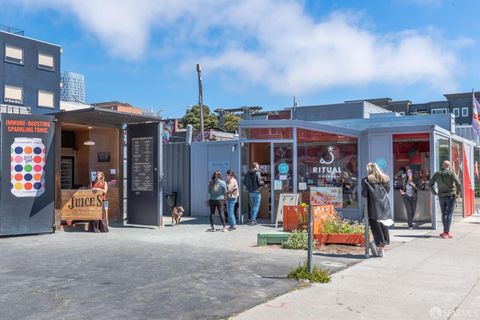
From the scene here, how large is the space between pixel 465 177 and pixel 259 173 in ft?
23.2

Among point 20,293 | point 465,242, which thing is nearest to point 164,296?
point 20,293

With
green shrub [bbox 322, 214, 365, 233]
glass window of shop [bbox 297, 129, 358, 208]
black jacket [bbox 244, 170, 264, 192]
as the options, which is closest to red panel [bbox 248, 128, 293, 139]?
glass window of shop [bbox 297, 129, 358, 208]

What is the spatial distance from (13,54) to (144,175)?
162ft

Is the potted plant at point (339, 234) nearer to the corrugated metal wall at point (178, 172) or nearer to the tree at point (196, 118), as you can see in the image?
the corrugated metal wall at point (178, 172)

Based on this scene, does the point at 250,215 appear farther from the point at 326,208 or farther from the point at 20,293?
the point at 20,293

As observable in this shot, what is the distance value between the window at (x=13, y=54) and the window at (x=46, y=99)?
181 inches

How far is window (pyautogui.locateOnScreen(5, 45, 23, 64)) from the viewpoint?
55.1m

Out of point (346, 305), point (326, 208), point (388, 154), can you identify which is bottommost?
point (346, 305)

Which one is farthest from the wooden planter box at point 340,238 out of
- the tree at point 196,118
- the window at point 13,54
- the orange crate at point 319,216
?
the window at point 13,54

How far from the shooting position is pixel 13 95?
56.3m

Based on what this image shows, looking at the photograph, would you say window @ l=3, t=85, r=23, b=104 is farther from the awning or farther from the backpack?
the backpack

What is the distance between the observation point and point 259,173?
1416 cm

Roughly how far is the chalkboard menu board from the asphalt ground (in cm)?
231

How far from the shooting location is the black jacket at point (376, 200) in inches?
348
